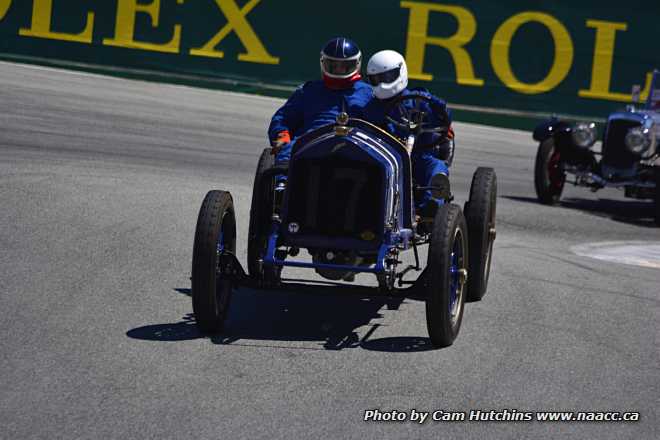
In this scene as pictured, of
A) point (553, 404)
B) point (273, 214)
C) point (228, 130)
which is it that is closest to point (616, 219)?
point (228, 130)

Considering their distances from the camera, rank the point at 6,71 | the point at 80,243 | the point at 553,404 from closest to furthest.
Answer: the point at 553,404 → the point at 80,243 → the point at 6,71

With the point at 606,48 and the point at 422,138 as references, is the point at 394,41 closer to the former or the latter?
the point at 606,48

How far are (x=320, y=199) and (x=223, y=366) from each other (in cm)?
131

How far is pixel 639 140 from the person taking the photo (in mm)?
14984

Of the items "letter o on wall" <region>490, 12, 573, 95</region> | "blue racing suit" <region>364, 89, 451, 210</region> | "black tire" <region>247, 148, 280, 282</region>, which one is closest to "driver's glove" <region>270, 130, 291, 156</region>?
"black tire" <region>247, 148, 280, 282</region>

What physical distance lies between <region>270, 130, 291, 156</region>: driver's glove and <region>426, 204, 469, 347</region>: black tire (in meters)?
1.30

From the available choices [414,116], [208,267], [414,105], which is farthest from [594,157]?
[208,267]

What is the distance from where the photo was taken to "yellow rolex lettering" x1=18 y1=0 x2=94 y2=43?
76.2ft

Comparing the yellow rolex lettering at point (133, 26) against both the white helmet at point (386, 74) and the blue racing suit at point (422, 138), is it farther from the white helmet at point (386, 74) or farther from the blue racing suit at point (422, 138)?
Answer: the white helmet at point (386, 74)

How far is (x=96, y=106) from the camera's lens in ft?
62.5

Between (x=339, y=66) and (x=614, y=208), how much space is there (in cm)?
875

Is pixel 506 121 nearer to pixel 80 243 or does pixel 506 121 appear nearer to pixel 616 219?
pixel 616 219

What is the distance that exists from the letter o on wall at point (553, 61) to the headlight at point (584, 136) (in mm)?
7785

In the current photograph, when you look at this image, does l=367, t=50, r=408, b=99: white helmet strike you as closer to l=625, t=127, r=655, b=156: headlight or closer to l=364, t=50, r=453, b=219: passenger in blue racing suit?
l=364, t=50, r=453, b=219: passenger in blue racing suit
